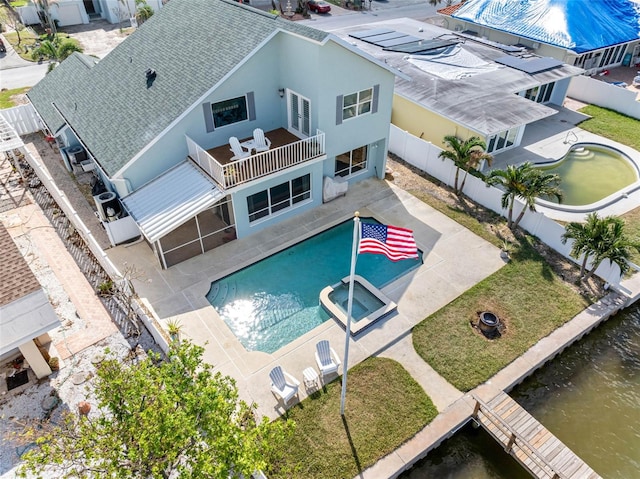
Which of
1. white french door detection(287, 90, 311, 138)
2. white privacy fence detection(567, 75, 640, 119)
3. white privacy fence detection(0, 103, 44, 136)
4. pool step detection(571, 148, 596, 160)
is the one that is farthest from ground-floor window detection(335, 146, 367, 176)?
white privacy fence detection(567, 75, 640, 119)

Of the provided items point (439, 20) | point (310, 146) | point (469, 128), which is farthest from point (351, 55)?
point (439, 20)

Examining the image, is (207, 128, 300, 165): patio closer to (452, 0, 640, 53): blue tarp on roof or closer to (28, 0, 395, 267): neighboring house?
(28, 0, 395, 267): neighboring house

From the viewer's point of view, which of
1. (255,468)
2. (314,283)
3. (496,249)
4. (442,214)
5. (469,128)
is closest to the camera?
(255,468)

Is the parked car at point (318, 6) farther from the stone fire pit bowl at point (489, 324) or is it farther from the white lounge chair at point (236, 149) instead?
the stone fire pit bowl at point (489, 324)

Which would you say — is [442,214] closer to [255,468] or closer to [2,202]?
[255,468]

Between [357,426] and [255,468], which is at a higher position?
[255,468]

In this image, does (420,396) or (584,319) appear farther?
(584,319)
